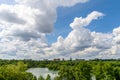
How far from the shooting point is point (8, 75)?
221 feet

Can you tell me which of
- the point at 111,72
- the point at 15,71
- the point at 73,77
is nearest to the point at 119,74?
the point at 111,72

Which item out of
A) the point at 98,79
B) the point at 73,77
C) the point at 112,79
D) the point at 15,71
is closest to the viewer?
the point at 15,71

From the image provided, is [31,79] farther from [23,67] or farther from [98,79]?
[98,79]

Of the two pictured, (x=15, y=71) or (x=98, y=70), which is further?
(x=98, y=70)

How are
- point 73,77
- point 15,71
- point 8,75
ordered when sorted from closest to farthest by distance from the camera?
1. point 8,75
2. point 15,71
3. point 73,77

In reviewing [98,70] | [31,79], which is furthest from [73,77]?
[31,79]

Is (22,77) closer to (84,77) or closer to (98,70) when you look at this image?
(84,77)

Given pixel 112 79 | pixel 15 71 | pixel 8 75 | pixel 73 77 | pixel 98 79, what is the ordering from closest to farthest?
pixel 8 75
pixel 15 71
pixel 112 79
pixel 98 79
pixel 73 77

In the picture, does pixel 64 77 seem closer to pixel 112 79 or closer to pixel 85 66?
pixel 85 66

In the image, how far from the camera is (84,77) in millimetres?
85688

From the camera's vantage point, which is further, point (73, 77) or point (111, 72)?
Result: point (73, 77)

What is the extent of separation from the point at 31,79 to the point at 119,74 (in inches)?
1226

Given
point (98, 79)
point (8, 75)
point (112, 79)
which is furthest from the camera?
point (98, 79)

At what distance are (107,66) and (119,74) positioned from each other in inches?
200
